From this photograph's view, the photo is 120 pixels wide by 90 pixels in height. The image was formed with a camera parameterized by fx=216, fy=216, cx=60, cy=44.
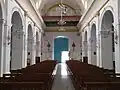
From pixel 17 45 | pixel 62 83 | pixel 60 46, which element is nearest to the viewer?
pixel 62 83

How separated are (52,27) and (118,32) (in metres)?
19.3

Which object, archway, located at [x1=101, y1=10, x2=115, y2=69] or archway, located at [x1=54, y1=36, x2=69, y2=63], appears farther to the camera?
archway, located at [x1=54, y1=36, x2=69, y2=63]

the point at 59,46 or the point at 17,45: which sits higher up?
the point at 59,46

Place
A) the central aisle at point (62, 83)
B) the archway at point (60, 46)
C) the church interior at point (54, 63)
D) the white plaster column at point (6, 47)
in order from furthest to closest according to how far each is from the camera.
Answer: the archway at point (60, 46), the white plaster column at point (6, 47), the central aisle at point (62, 83), the church interior at point (54, 63)

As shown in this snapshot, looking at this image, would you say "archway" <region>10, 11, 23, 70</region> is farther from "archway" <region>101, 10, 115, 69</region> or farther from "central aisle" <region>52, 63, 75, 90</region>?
"archway" <region>101, 10, 115, 69</region>

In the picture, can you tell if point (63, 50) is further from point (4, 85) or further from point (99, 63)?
point (4, 85)

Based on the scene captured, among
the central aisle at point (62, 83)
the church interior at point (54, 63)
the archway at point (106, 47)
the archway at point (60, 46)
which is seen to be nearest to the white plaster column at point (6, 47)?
the church interior at point (54, 63)

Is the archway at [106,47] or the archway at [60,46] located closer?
the archway at [106,47]

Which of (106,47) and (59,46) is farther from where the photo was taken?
(59,46)

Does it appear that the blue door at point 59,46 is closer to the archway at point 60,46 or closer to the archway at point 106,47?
the archway at point 60,46

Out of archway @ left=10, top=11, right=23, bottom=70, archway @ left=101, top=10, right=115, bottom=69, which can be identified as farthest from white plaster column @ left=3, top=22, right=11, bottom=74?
archway @ left=101, top=10, right=115, bottom=69

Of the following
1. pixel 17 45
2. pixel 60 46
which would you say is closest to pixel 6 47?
pixel 17 45

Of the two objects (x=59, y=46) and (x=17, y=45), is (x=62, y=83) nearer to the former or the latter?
(x=17, y=45)

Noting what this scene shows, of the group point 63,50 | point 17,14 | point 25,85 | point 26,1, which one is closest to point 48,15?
point 63,50
